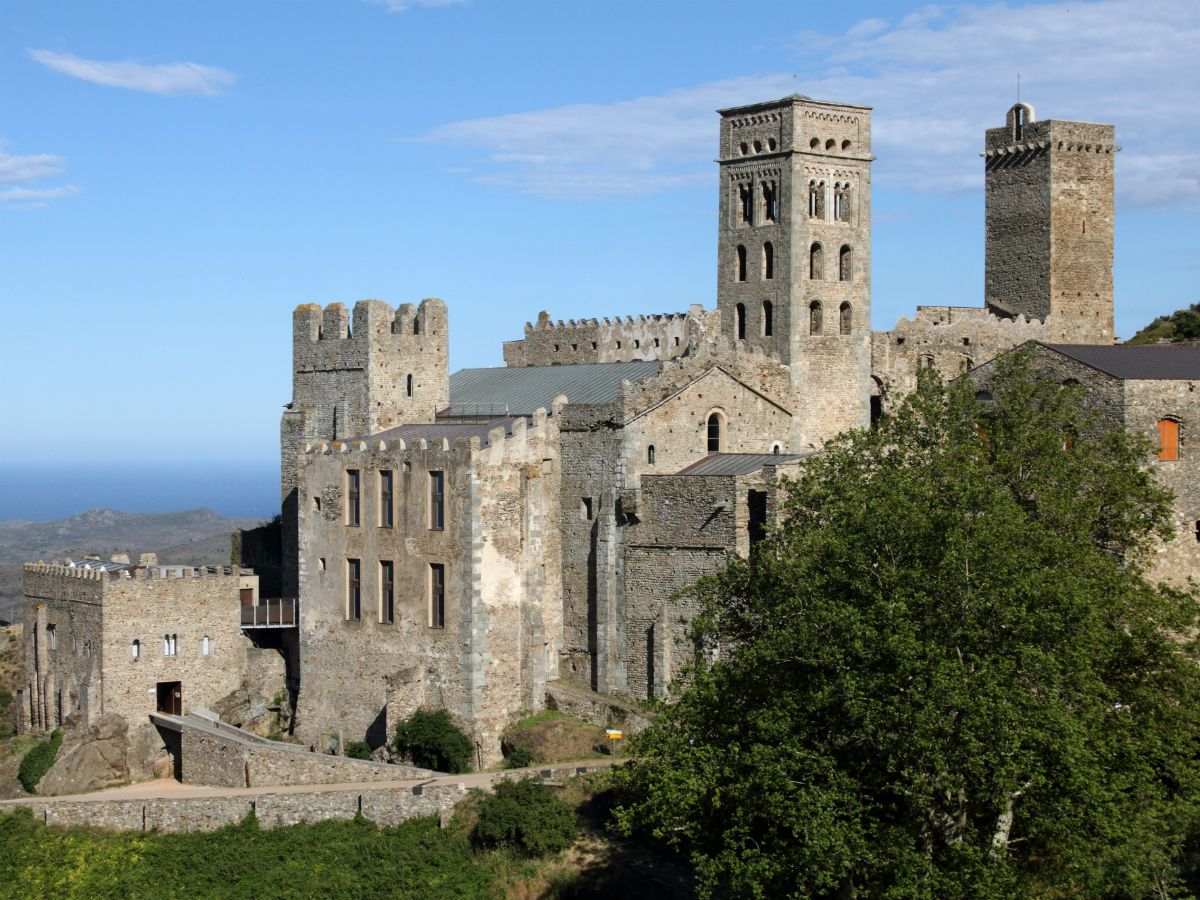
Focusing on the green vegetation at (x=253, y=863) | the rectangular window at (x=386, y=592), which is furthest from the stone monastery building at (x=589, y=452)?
the green vegetation at (x=253, y=863)

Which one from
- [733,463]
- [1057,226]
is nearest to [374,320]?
[733,463]

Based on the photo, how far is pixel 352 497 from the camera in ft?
180

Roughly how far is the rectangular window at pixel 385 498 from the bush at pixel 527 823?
11825mm

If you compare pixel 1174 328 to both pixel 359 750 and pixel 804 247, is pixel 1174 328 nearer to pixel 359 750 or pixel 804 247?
pixel 804 247

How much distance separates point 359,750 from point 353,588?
17.3 feet

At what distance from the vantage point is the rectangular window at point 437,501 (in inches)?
2035

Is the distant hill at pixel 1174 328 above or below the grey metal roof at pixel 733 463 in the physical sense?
above

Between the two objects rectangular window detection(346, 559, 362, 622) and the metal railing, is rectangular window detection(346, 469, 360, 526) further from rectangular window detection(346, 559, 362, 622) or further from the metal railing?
the metal railing

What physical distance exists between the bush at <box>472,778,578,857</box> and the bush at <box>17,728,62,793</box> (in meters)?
17.6

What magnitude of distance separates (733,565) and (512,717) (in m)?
14.4

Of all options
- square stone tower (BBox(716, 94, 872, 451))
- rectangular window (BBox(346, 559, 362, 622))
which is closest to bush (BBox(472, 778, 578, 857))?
rectangular window (BBox(346, 559, 362, 622))

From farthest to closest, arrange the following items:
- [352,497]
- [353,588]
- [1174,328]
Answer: [1174,328] → [352,497] → [353,588]

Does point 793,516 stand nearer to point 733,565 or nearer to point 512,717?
point 733,565

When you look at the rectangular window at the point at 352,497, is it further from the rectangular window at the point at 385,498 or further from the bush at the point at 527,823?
the bush at the point at 527,823
